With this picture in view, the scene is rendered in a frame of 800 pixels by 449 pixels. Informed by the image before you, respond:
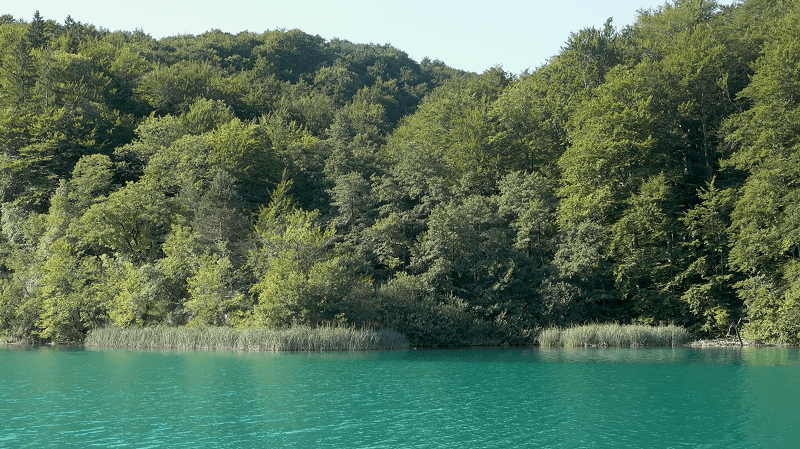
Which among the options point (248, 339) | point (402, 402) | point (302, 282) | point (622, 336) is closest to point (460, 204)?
point (622, 336)

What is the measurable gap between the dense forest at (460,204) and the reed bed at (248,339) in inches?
67.3

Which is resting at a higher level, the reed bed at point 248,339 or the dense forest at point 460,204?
the dense forest at point 460,204

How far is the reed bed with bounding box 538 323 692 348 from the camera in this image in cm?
4578

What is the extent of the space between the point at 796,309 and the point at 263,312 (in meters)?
32.2

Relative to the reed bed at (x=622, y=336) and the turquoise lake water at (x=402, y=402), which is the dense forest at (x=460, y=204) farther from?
the turquoise lake water at (x=402, y=402)

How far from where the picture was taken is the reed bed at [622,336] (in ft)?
150

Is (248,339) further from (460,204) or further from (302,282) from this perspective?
(460,204)

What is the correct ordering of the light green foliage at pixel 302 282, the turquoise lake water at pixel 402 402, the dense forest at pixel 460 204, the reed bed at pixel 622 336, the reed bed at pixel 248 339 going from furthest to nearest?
1. the dense forest at pixel 460 204
2. the reed bed at pixel 622 336
3. the light green foliage at pixel 302 282
4. the reed bed at pixel 248 339
5. the turquoise lake water at pixel 402 402

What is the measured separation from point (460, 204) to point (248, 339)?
2271cm

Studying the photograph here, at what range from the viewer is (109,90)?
254 feet

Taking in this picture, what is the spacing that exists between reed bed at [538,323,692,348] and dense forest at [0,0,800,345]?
3252 mm

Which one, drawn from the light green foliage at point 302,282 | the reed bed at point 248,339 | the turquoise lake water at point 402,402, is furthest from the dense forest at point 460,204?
the turquoise lake water at point 402,402

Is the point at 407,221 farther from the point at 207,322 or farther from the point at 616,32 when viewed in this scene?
the point at 616,32

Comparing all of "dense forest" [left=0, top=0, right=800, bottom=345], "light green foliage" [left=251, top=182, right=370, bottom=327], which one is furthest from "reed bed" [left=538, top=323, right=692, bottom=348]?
"light green foliage" [left=251, top=182, right=370, bottom=327]
